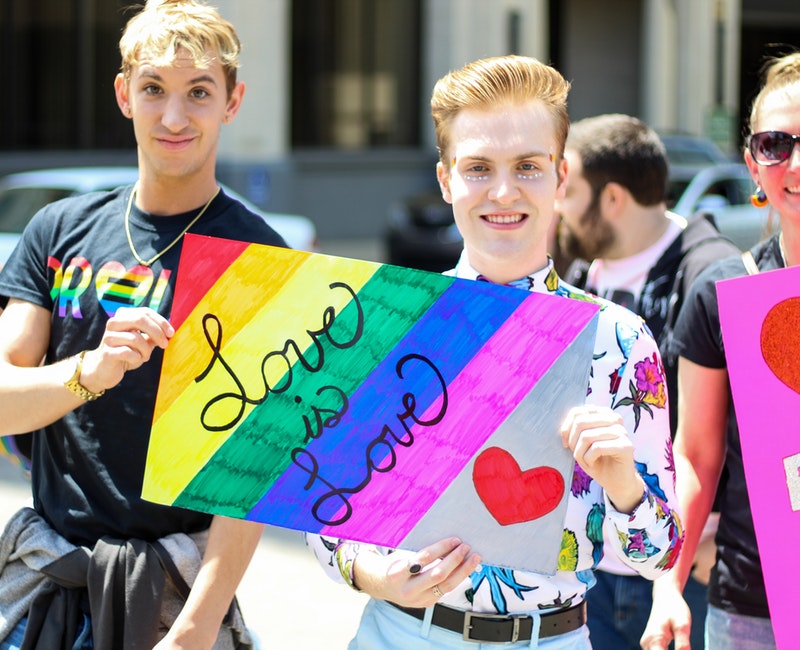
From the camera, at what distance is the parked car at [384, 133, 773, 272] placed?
36.0 feet

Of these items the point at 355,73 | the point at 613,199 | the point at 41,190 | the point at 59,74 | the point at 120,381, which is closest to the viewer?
the point at 120,381

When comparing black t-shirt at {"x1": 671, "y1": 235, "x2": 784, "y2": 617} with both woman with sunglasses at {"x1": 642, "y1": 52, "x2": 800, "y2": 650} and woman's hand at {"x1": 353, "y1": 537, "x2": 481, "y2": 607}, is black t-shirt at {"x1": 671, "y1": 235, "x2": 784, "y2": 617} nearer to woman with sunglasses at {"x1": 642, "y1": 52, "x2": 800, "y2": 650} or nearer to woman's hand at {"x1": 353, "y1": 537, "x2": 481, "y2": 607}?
woman with sunglasses at {"x1": 642, "y1": 52, "x2": 800, "y2": 650}

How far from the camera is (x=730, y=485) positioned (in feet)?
8.60

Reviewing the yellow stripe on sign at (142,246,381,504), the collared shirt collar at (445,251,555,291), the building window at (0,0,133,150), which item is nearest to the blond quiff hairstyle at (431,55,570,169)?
the collared shirt collar at (445,251,555,291)

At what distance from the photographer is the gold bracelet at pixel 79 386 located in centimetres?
238

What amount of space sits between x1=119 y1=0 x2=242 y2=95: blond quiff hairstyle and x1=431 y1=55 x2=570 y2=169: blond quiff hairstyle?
23.1 inches

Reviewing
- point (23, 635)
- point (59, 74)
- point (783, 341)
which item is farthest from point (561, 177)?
point (59, 74)

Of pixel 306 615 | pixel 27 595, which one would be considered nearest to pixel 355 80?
pixel 306 615

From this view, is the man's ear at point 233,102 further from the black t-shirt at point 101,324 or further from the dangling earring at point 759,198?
the dangling earring at point 759,198

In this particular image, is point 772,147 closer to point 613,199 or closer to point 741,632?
point 741,632

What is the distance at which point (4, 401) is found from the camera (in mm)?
2479

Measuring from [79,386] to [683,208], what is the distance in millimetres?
10000

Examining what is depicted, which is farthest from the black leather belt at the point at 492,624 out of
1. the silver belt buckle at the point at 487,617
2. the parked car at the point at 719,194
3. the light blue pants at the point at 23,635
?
the parked car at the point at 719,194

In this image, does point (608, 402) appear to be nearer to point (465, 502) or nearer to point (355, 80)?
point (465, 502)
